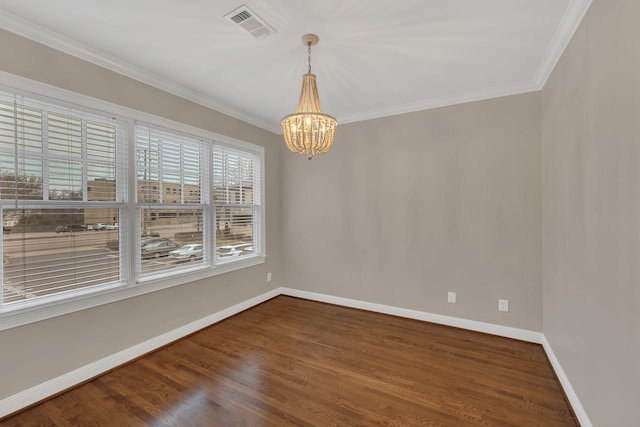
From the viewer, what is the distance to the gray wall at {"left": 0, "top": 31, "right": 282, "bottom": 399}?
1.92 metres

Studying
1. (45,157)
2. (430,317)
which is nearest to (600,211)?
(430,317)

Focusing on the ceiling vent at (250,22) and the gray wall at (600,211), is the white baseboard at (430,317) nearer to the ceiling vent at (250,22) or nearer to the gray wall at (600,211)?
the gray wall at (600,211)

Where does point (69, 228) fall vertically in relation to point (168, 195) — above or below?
below

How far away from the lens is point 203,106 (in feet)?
10.6

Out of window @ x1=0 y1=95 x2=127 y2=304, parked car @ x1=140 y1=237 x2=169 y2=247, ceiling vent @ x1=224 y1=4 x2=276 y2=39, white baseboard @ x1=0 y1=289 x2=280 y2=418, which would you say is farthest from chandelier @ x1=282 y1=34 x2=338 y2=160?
white baseboard @ x1=0 y1=289 x2=280 y2=418

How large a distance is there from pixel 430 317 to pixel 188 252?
300 centimetres

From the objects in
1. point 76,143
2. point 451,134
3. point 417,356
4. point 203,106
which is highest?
point 203,106

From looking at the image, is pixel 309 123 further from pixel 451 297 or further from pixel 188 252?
pixel 451 297

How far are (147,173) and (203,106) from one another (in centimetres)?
106

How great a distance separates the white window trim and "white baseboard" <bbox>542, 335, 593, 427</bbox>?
11.2 feet

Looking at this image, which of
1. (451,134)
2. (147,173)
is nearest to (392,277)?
(451,134)

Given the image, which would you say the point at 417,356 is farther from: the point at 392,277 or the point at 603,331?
the point at 603,331

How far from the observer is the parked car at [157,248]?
8.91 feet

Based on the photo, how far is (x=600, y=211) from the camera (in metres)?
1.57
